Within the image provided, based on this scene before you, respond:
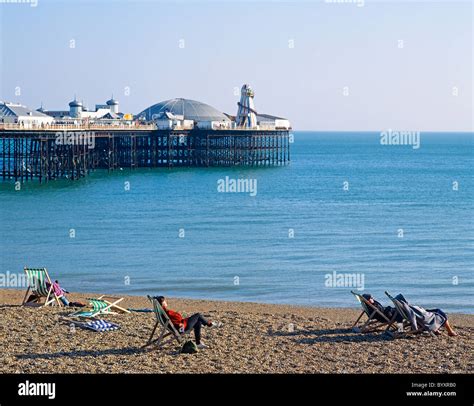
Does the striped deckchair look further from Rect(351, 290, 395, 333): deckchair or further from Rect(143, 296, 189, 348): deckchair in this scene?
Rect(351, 290, 395, 333): deckchair

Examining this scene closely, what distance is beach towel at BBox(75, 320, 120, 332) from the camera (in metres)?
13.3

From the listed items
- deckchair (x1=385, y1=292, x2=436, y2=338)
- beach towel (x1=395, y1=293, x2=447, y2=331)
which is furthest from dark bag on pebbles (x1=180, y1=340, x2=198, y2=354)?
beach towel (x1=395, y1=293, x2=447, y2=331)

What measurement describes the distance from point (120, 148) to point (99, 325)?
2192 inches

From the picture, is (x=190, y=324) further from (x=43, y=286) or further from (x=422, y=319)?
(x=43, y=286)

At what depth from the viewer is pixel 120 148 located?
68.3 m

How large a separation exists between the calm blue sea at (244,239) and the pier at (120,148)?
9.14 ft

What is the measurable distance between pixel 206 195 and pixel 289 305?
28.9 m

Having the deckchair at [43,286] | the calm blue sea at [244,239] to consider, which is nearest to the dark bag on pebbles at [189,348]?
the deckchair at [43,286]

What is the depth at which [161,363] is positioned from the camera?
11219 millimetres

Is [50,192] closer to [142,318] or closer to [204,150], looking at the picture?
[204,150]

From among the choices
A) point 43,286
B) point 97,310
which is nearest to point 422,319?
point 97,310

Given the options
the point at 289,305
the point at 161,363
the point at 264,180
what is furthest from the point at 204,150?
the point at 161,363

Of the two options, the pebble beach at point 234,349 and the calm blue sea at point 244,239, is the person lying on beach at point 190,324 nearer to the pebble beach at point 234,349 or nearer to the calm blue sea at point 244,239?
the pebble beach at point 234,349
